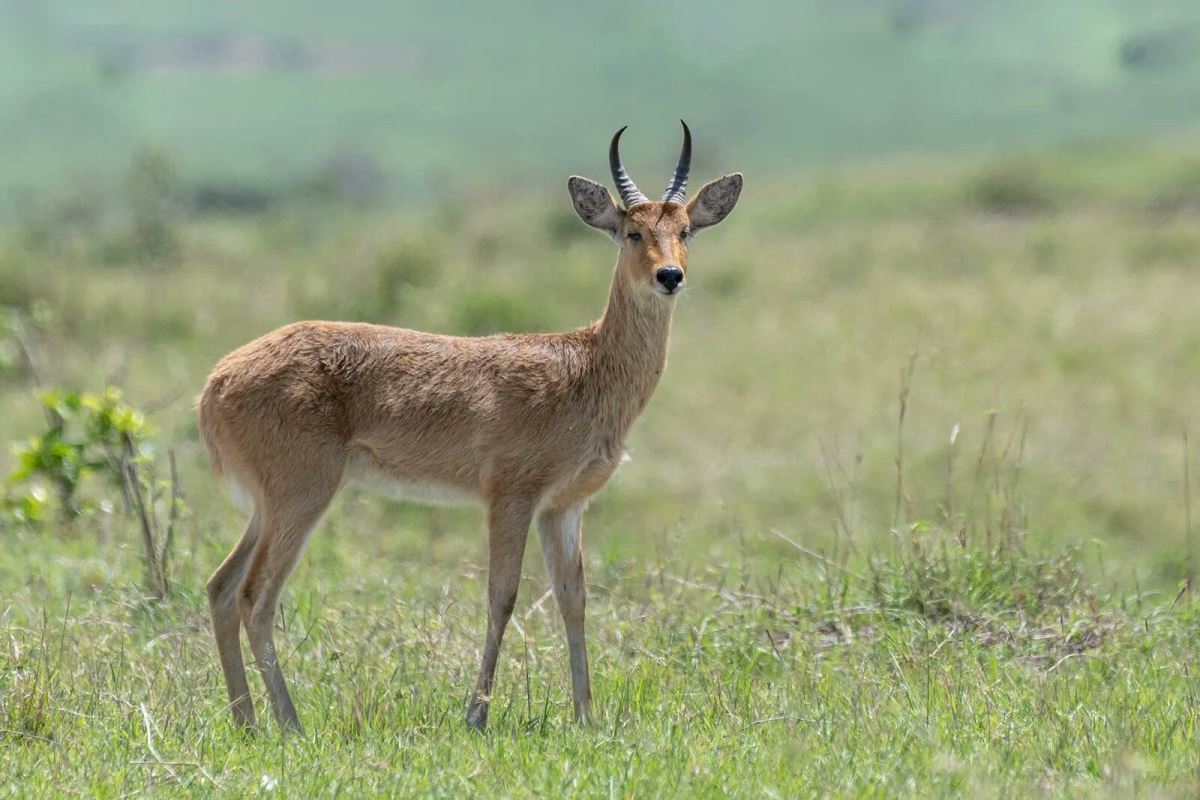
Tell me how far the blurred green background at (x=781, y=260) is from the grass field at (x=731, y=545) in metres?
0.08

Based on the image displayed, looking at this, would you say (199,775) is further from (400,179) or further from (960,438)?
(400,179)

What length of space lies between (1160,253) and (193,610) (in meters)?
16.7

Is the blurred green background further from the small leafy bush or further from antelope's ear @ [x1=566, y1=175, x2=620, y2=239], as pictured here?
antelope's ear @ [x1=566, y1=175, x2=620, y2=239]

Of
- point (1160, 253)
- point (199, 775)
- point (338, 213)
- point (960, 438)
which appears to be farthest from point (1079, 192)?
point (199, 775)

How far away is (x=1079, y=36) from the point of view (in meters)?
44.9

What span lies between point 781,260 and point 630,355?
15.6 metres

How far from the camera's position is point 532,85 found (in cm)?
6975

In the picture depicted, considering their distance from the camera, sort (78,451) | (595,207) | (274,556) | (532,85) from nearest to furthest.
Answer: (274,556) < (595,207) < (78,451) < (532,85)

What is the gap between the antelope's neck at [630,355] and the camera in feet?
22.2

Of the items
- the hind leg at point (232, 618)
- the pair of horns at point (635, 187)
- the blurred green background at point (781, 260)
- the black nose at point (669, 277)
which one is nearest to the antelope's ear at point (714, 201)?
the pair of horns at point (635, 187)

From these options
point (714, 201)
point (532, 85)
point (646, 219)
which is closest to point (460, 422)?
point (646, 219)

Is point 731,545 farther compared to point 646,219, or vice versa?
point 731,545

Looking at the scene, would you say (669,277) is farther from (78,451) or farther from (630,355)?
(78,451)

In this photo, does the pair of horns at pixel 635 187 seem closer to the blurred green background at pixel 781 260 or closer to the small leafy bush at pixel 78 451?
the blurred green background at pixel 781 260
